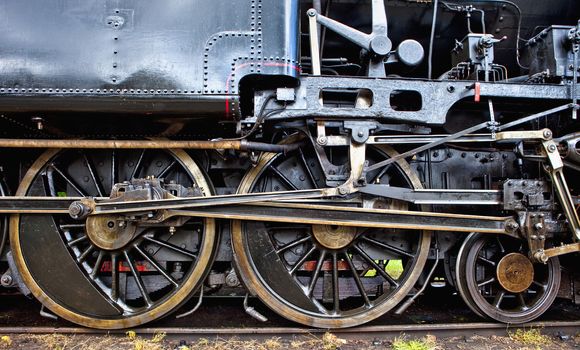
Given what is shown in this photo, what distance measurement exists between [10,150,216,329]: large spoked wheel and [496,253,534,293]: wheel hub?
90.7 inches

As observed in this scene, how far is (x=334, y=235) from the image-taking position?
3.09 m

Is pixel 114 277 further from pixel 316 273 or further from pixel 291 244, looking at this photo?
pixel 316 273

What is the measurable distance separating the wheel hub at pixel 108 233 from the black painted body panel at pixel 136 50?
933 mm

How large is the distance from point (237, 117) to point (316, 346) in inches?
68.6

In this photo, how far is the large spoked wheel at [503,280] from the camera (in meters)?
3.10

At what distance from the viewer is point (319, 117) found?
2.73m

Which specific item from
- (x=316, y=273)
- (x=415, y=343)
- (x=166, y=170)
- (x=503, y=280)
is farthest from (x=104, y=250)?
(x=503, y=280)

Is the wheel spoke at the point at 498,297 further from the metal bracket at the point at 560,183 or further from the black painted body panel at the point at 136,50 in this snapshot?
the black painted body panel at the point at 136,50

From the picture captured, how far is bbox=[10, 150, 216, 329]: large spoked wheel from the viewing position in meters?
3.00

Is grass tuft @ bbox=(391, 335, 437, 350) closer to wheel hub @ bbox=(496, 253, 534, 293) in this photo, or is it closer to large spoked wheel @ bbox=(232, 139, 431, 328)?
large spoked wheel @ bbox=(232, 139, 431, 328)

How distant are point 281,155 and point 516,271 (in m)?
2.10

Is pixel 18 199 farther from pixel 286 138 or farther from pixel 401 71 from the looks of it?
pixel 401 71

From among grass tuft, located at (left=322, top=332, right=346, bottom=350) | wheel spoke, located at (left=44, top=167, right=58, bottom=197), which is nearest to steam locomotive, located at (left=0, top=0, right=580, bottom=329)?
wheel spoke, located at (left=44, top=167, right=58, bottom=197)

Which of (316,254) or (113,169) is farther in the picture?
(316,254)
